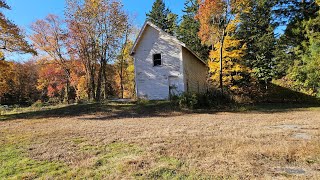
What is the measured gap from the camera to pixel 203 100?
17.5 metres

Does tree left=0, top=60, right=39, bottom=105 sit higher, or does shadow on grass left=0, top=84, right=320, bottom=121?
tree left=0, top=60, right=39, bottom=105

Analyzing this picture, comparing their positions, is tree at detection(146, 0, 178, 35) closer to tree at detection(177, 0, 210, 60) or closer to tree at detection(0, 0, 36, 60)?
tree at detection(177, 0, 210, 60)

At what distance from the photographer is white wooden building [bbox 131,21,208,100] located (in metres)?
20.0

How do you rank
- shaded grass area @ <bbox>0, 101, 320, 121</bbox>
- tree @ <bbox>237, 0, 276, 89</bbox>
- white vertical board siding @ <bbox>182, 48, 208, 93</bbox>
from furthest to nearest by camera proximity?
1. tree @ <bbox>237, 0, 276, 89</bbox>
2. white vertical board siding @ <bbox>182, 48, 208, 93</bbox>
3. shaded grass area @ <bbox>0, 101, 320, 121</bbox>

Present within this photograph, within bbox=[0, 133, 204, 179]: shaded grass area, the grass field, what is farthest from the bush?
bbox=[0, 133, 204, 179]: shaded grass area

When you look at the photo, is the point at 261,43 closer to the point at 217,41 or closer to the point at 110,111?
the point at 217,41

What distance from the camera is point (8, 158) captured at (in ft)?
18.1

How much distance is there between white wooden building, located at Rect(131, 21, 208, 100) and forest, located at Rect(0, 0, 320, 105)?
2.82 metres

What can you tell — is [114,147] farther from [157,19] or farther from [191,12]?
[157,19]

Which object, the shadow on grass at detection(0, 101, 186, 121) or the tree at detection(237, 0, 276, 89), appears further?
the tree at detection(237, 0, 276, 89)

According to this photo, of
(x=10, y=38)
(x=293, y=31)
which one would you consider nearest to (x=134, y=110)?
(x=10, y=38)

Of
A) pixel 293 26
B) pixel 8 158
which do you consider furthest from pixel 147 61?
pixel 8 158

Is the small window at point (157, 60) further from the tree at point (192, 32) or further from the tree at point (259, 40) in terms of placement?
the tree at point (192, 32)

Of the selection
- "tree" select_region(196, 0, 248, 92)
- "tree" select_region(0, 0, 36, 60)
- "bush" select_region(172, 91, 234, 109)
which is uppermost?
"tree" select_region(196, 0, 248, 92)
